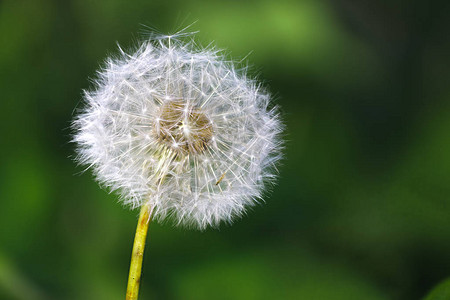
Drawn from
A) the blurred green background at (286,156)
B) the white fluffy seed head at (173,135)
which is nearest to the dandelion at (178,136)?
the white fluffy seed head at (173,135)

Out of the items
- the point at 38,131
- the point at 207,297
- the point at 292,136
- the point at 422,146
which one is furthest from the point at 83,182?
the point at 422,146

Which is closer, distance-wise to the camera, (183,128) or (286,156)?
(183,128)

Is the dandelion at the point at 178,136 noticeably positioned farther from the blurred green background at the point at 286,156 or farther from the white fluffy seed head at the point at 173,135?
the blurred green background at the point at 286,156

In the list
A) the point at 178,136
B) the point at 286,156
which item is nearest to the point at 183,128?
the point at 178,136

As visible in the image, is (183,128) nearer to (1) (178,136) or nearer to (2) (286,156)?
(1) (178,136)

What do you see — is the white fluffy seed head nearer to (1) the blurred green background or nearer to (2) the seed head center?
(2) the seed head center

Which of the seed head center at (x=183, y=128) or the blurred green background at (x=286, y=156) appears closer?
the seed head center at (x=183, y=128)

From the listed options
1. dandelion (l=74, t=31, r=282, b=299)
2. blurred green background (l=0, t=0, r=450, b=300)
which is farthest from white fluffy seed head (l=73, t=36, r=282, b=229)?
blurred green background (l=0, t=0, r=450, b=300)

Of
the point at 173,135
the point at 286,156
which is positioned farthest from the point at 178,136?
the point at 286,156
